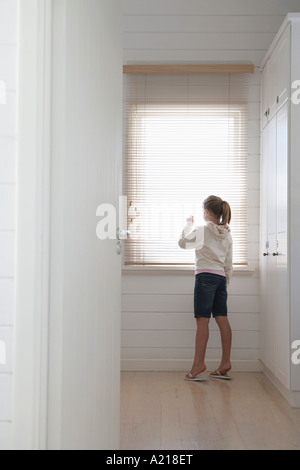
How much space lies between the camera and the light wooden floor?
9.00 ft

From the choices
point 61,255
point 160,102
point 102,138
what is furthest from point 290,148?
point 61,255

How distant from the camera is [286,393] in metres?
3.57

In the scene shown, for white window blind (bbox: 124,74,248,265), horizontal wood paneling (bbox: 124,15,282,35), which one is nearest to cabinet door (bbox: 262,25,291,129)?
white window blind (bbox: 124,74,248,265)

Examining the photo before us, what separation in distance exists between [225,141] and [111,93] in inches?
101

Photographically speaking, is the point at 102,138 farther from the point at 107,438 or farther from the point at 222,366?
the point at 222,366

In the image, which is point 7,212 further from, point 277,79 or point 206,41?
point 206,41

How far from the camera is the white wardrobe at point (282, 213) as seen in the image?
3.42 metres

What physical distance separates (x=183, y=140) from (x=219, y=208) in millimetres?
723

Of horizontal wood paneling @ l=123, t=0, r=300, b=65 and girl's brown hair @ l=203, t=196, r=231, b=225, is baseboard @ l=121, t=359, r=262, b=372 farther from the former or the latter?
horizontal wood paneling @ l=123, t=0, r=300, b=65

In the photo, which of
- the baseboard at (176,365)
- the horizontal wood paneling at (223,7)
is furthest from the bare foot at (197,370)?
the horizontal wood paneling at (223,7)

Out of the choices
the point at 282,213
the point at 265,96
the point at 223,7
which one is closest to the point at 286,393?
the point at 282,213

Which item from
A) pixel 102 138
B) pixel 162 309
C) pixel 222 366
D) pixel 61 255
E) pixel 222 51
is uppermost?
pixel 222 51

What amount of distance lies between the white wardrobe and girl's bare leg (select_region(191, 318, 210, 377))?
0.46 meters

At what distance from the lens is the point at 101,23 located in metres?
1.90
